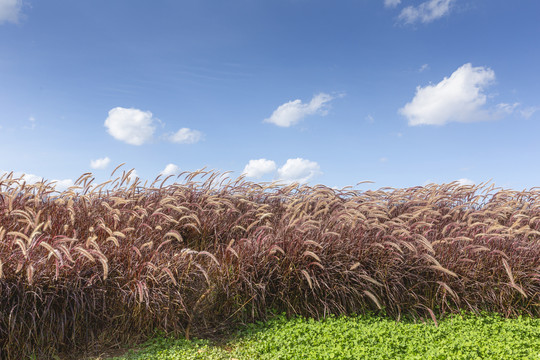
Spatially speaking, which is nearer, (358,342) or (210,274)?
(358,342)

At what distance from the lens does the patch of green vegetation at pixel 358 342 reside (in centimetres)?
375

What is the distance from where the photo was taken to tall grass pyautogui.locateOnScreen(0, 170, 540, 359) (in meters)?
3.83

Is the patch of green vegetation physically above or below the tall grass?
below

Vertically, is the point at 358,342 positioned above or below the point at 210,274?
below

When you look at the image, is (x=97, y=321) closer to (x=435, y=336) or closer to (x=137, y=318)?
(x=137, y=318)

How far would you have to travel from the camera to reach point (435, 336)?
430 cm

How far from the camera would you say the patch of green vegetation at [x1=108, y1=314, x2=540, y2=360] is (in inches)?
148

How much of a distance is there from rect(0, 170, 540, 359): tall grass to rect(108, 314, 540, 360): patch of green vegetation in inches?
7.9

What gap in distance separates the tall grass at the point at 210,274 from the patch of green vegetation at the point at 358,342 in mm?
201

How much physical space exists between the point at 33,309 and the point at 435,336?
3.80m

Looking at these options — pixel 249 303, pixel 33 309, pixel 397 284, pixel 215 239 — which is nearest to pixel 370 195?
pixel 397 284

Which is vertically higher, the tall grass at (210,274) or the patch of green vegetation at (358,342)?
the tall grass at (210,274)

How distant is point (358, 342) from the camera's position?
3.99 m

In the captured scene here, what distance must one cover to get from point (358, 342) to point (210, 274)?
164 cm
